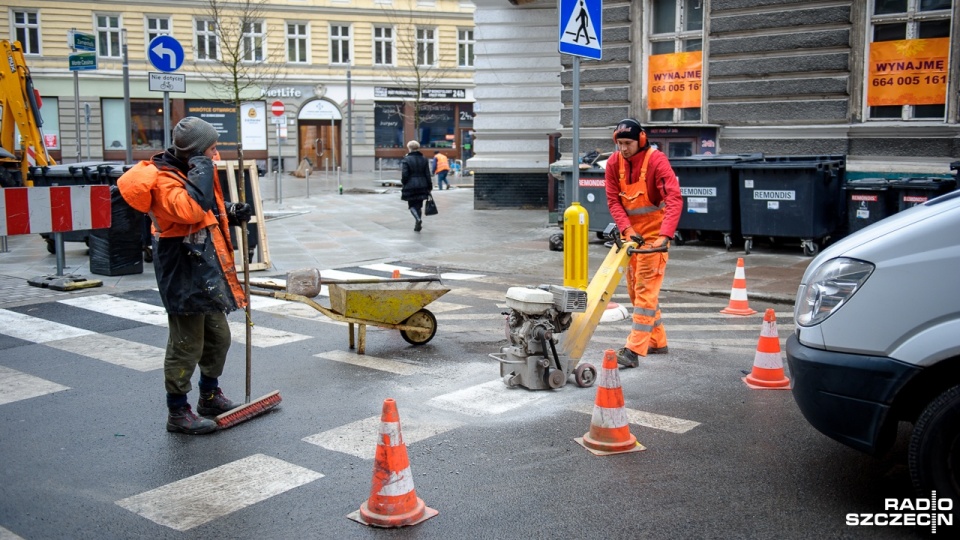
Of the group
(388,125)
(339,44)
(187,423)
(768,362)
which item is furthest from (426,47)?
(187,423)

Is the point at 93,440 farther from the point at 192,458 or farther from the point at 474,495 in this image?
the point at 474,495

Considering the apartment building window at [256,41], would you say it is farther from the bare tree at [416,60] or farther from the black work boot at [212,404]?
the black work boot at [212,404]

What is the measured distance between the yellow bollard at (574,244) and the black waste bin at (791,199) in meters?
5.98

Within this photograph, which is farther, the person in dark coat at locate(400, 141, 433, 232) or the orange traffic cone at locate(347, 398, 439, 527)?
the person in dark coat at locate(400, 141, 433, 232)

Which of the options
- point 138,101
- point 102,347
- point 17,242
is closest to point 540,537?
point 102,347

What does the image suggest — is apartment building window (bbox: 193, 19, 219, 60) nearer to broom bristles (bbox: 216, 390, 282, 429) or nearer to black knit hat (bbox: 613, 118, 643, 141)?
black knit hat (bbox: 613, 118, 643, 141)

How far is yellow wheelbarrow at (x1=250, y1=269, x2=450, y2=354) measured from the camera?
24.1 feet

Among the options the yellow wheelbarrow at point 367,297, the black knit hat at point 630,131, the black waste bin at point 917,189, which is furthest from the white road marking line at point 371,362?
the black waste bin at point 917,189

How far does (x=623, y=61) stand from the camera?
1759cm

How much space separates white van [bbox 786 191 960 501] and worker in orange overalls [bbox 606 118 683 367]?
272 centimetres

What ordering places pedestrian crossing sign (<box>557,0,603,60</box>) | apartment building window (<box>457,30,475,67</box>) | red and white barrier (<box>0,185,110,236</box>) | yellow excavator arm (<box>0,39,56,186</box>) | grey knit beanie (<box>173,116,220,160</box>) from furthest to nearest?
apartment building window (<box>457,30,475,67</box>) < yellow excavator arm (<box>0,39,56,186</box>) < red and white barrier (<box>0,185,110,236</box>) < pedestrian crossing sign (<box>557,0,603,60</box>) < grey knit beanie (<box>173,116,220,160</box>)

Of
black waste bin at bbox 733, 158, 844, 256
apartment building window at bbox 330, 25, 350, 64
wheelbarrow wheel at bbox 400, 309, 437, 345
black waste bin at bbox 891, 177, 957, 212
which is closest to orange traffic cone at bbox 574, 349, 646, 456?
wheelbarrow wheel at bbox 400, 309, 437, 345

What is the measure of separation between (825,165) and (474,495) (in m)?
10.8

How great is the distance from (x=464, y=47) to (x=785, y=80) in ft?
122
